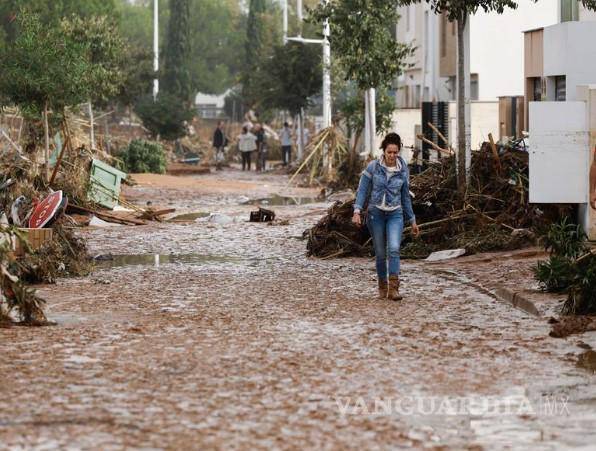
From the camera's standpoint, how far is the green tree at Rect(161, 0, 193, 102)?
8575 cm

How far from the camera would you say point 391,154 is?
14539 mm

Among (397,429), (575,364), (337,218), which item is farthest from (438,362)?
(337,218)

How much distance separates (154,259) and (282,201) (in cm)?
1458

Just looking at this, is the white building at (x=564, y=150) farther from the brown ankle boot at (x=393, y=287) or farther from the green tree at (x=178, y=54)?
the green tree at (x=178, y=54)

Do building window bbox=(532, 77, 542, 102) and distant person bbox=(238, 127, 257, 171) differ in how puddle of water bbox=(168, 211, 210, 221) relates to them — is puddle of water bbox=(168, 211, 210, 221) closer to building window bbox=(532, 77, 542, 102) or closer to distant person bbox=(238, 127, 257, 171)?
building window bbox=(532, 77, 542, 102)

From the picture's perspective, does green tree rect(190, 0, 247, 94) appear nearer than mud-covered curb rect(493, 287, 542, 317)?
No

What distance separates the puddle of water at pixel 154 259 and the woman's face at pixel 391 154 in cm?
487

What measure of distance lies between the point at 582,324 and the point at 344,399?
12.1 feet

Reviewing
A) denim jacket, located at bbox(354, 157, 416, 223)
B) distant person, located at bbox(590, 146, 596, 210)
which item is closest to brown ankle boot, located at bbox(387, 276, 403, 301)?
denim jacket, located at bbox(354, 157, 416, 223)

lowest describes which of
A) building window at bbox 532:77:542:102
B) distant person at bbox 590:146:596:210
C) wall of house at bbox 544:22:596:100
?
distant person at bbox 590:146:596:210

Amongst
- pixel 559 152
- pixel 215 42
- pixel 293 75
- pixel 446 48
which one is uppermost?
pixel 215 42

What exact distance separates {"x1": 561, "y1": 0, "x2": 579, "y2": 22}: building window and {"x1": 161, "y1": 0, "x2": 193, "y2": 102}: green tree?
56.3 m

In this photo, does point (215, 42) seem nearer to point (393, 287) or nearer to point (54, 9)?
point (54, 9)

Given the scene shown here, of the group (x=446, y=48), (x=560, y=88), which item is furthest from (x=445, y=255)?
(x=446, y=48)
